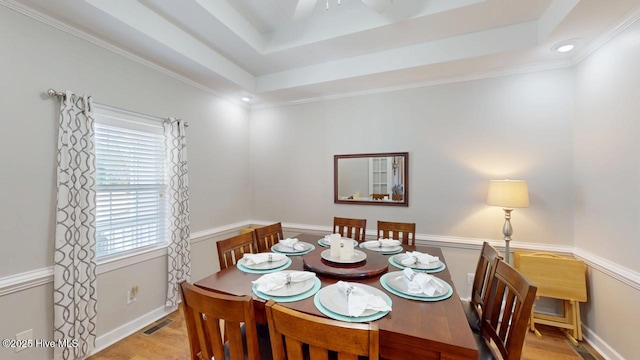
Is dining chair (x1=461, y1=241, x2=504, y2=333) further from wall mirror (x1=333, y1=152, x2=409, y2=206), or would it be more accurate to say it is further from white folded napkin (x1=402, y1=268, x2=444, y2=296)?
wall mirror (x1=333, y1=152, x2=409, y2=206)

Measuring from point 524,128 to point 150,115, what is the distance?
3.79m

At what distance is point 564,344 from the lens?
2.21 m

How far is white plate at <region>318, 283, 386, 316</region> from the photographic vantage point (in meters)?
1.19

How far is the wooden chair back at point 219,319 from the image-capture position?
3.26 ft

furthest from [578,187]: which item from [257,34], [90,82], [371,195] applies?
[90,82]

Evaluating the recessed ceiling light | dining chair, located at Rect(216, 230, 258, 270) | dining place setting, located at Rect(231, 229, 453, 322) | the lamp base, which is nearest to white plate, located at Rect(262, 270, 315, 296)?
dining place setting, located at Rect(231, 229, 453, 322)

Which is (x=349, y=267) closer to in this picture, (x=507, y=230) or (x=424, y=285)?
(x=424, y=285)

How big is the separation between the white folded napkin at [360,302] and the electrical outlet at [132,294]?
2.24 m

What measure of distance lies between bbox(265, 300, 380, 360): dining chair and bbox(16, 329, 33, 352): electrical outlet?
6.73ft

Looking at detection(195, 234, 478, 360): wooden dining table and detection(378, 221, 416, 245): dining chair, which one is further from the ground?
detection(378, 221, 416, 245): dining chair

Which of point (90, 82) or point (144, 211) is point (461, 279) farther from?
point (90, 82)

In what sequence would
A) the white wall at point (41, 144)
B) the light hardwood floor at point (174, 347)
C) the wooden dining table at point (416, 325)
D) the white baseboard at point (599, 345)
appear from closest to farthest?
1. the wooden dining table at point (416, 325)
2. the white wall at point (41, 144)
3. the white baseboard at point (599, 345)
4. the light hardwood floor at point (174, 347)

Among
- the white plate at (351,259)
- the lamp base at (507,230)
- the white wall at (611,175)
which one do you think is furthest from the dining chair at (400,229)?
the white wall at (611,175)

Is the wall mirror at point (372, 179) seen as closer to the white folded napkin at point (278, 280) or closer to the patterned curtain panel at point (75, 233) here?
the white folded napkin at point (278, 280)
